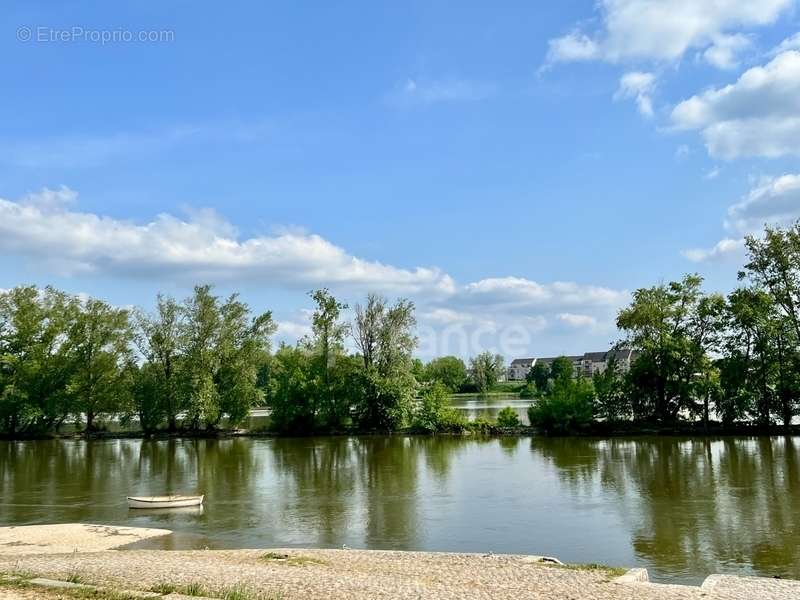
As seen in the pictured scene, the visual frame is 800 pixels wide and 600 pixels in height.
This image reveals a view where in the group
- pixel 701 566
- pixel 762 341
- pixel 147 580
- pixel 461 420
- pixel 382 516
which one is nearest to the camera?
pixel 147 580

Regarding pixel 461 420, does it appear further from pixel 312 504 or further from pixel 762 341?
pixel 312 504

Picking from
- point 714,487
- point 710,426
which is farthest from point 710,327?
point 714,487

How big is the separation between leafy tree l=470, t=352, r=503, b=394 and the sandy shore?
122 m

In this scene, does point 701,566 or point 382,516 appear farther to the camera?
point 382,516

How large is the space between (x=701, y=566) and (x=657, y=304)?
35.9m

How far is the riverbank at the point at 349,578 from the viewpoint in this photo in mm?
11375

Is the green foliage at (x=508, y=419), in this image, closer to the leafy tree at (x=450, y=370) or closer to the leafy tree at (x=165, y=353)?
the leafy tree at (x=165, y=353)

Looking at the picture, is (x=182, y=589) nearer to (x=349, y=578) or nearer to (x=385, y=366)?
(x=349, y=578)

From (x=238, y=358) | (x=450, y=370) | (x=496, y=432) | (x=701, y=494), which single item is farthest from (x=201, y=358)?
(x=450, y=370)

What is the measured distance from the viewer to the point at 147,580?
1262 cm

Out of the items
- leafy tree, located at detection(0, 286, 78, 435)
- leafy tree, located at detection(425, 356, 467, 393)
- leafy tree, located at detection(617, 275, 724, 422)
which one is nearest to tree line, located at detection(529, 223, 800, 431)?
leafy tree, located at detection(617, 275, 724, 422)

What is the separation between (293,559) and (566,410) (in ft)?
125

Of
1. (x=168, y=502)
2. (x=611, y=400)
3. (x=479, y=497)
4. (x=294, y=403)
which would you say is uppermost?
(x=294, y=403)

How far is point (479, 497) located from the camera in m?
26.0
